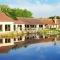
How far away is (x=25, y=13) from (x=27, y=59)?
8169 centimetres

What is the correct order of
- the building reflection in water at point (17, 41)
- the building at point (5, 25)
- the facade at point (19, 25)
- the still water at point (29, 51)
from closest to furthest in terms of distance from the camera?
the still water at point (29, 51), the building reflection in water at point (17, 41), the building at point (5, 25), the facade at point (19, 25)

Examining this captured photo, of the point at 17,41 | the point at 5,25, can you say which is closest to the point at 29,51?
the point at 17,41

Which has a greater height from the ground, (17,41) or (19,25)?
(19,25)

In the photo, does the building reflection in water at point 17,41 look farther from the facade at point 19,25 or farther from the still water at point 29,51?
the facade at point 19,25

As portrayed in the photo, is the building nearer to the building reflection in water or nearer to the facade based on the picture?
the facade

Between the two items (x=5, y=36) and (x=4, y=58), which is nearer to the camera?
(x=4, y=58)

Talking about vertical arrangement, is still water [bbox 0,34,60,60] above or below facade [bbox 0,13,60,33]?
below

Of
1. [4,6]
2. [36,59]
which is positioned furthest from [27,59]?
[4,6]

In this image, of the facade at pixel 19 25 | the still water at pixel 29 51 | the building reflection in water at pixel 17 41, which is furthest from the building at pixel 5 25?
the still water at pixel 29 51

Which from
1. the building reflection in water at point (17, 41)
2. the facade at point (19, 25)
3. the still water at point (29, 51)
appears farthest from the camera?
the facade at point (19, 25)

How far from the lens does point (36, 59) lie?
740 inches

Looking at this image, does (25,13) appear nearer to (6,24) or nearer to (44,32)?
(44,32)

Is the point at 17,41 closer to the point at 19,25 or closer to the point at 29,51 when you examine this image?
the point at 29,51

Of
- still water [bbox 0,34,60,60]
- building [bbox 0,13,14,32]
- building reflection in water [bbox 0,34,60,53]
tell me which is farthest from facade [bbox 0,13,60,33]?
still water [bbox 0,34,60,60]
